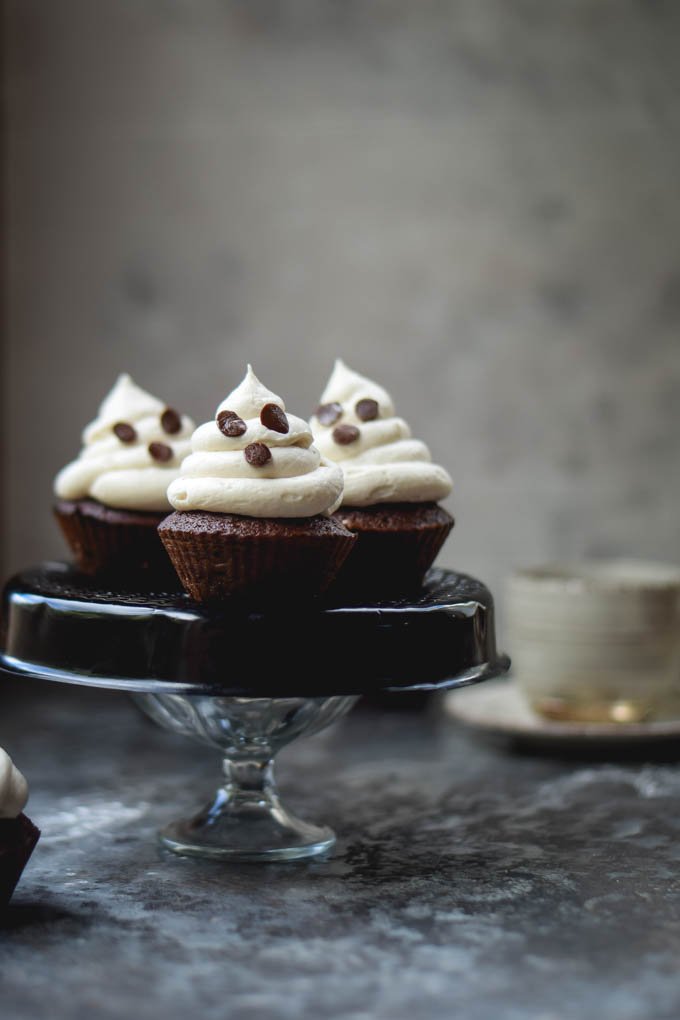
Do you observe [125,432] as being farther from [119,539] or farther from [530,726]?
[530,726]

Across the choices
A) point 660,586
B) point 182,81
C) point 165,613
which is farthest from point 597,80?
point 165,613

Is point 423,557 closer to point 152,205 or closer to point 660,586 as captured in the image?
point 660,586

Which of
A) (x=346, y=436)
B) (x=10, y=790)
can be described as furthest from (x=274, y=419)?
(x=10, y=790)

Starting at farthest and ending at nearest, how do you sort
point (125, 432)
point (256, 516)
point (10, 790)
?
point (125, 432) → point (256, 516) → point (10, 790)

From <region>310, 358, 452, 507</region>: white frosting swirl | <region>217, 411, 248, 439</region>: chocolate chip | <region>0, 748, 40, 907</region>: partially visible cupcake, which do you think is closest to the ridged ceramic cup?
<region>310, 358, 452, 507</region>: white frosting swirl

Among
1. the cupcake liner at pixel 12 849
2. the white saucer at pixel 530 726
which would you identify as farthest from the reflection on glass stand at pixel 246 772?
the white saucer at pixel 530 726

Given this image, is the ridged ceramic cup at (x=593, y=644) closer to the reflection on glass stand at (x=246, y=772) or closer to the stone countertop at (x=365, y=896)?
the stone countertop at (x=365, y=896)

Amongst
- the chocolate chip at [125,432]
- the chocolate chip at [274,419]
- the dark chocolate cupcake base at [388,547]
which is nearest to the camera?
the chocolate chip at [274,419]
